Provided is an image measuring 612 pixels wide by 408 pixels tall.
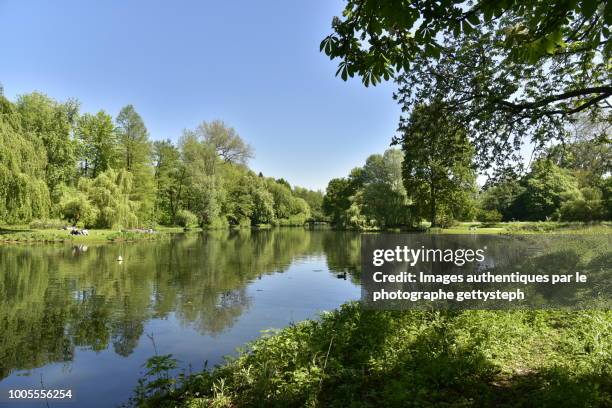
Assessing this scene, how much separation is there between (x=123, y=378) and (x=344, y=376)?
15.9 feet

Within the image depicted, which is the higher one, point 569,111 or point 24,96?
point 24,96

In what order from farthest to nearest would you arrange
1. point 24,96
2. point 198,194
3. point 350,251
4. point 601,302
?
point 198,194, point 24,96, point 350,251, point 601,302

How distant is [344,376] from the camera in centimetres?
549

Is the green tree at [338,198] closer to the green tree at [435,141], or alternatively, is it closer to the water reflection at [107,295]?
the water reflection at [107,295]

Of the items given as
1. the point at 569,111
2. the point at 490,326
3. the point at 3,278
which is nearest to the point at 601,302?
the point at 490,326

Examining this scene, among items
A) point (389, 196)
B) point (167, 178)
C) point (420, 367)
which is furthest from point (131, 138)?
point (420, 367)

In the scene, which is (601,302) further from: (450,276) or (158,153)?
(158,153)

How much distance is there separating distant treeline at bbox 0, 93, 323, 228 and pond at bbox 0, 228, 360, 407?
669cm

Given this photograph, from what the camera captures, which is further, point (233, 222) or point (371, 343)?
point (233, 222)

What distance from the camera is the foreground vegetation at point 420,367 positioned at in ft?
14.9

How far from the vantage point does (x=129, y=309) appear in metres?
12.6

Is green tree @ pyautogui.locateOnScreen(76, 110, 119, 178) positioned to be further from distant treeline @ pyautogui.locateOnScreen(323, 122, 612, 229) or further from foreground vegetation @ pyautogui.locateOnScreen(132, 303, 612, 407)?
foreground vegetation @ pyautogui.locateOnScreen(132, 303, 612, 407)

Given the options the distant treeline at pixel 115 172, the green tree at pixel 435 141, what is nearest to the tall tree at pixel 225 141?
the distant treeline at pixel 115 172

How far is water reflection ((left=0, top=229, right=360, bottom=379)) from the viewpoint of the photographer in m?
9.61
